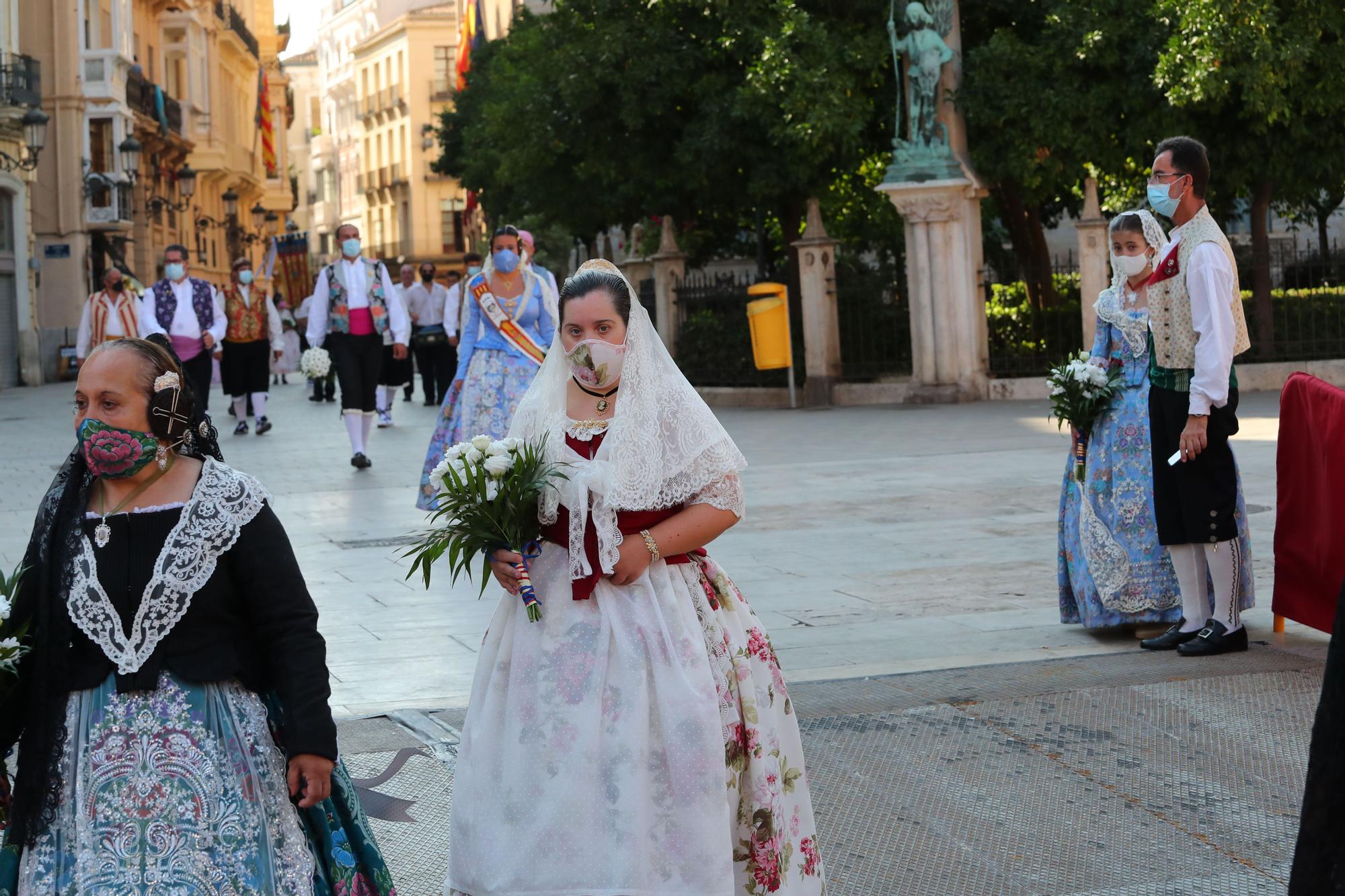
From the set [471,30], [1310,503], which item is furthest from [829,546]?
[471,30]

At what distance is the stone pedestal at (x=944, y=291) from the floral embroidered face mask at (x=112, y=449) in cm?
1789

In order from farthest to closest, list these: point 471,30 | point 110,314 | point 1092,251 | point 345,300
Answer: point 471,30
point 1092,251
point 110,314
point 345,300

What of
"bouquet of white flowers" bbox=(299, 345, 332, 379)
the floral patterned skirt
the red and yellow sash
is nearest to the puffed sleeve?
the floral patterned skirt

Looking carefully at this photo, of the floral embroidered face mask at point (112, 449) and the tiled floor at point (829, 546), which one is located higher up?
the floral embroidered face mask at point (112, 449)

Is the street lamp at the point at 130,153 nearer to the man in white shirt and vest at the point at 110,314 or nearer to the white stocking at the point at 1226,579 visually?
the man in white shirt and vest at the point at 110,314

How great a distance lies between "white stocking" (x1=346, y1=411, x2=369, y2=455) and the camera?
1446cm

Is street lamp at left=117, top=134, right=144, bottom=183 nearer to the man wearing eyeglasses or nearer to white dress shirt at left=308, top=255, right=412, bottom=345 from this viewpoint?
white dress shirt at left=308, top=255, right=412, bottom=345

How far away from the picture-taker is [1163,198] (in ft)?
21.5

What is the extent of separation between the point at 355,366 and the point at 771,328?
25.1ft

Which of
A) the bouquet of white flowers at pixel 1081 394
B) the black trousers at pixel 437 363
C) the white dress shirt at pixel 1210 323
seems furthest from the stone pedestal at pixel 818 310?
the white dress shirt at pixel 1210 323

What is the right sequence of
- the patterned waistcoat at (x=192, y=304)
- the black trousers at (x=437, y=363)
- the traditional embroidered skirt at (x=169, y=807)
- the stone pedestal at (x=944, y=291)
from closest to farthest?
the traditional embroidered skirt at (x=169, y=807) → the patterned waistcoat at (x=192, y=304) → the stone pedestal at (x=944, y=291) → the black trousers at (x=437, y=363)

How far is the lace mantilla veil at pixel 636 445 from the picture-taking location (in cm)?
373

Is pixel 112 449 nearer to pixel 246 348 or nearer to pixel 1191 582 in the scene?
pixel 1191 582

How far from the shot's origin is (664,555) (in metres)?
3.74
